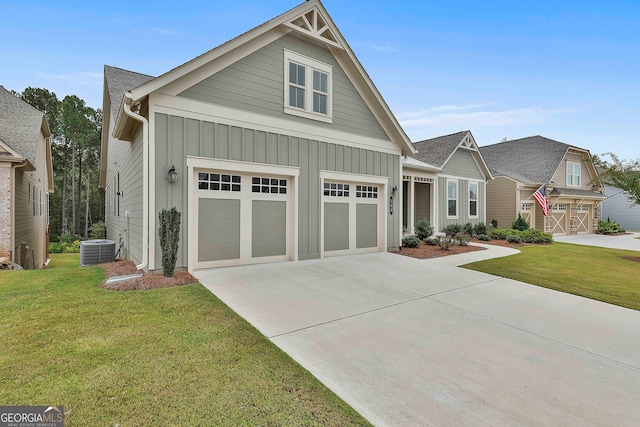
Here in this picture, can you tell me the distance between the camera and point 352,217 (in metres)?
9.56

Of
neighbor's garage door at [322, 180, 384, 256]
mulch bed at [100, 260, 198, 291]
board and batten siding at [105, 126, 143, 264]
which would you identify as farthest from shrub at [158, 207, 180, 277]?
neighbor's garage door at [322, 180, 384, 256]

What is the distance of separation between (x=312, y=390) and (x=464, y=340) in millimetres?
2138

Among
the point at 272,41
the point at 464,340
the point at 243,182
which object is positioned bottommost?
the point at 464,340

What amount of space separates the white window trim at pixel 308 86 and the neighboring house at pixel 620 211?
103 ft

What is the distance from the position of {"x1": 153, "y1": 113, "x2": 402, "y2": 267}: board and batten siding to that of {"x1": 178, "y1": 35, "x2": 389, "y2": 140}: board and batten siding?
63 cm

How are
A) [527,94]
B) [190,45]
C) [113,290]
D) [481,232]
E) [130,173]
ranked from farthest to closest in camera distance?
[527,94] → [481,232] → [190,45] → [130,173] → [113,290]

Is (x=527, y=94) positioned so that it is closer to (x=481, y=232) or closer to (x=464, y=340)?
(x=481, y=232)

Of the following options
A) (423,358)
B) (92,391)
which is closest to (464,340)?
(423,358)

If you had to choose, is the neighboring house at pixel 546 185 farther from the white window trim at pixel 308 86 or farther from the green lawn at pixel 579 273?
the white window trim at pixel 308 86

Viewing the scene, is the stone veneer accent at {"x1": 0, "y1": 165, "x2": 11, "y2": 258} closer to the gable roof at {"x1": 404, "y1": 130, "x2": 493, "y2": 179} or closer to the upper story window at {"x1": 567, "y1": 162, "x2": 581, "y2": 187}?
the gable roof at {"x1": 404, "y1": 130, "x2": 493, "y2": 179}

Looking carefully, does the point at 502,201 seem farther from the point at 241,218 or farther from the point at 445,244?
the point at 241,218

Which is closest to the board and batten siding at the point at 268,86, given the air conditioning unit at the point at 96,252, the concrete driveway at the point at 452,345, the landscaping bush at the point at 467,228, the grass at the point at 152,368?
the concrete driveway at the point at 452,345

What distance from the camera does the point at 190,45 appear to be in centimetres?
1359

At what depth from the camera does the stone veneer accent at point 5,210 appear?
319 inches
